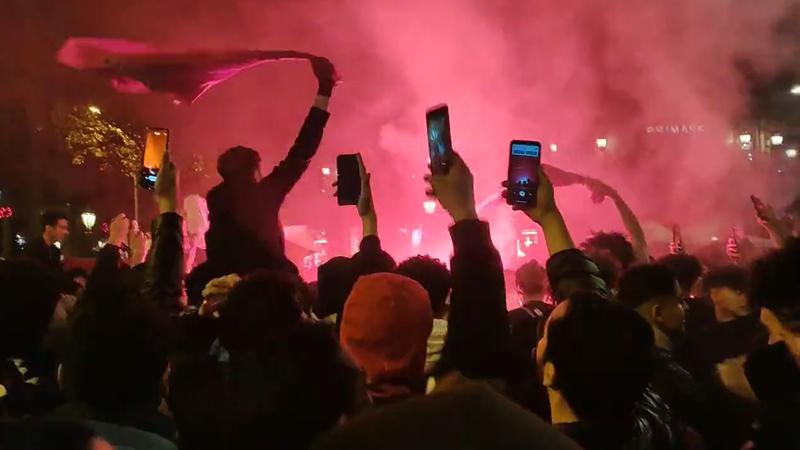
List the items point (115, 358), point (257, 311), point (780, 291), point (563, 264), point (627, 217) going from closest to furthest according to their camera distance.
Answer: point (115, 358) → point (257, 311) → point (563, 264) → point (780, 291) → point (627, 217)

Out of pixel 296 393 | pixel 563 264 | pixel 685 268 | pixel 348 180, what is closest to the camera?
pixel 296 393

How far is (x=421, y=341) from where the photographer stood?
1.96 m

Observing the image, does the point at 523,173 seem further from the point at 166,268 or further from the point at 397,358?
the point at 166,268

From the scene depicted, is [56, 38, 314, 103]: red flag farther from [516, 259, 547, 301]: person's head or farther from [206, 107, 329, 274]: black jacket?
[516, 259, 547, 301]: person's head

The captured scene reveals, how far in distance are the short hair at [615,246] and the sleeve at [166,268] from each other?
1.94 metres

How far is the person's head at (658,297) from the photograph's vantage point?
2.77m

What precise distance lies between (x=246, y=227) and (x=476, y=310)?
151cm

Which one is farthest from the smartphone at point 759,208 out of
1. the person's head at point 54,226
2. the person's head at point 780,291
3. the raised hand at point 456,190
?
the person's head at point 54,226

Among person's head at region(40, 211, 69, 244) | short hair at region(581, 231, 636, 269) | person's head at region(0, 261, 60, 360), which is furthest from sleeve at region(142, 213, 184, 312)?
person's head at region(40, 211, 69, 244)

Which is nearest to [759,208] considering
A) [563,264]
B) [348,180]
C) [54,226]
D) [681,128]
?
[348,180]

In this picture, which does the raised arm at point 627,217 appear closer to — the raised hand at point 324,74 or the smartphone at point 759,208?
the smartphone at point 759,208

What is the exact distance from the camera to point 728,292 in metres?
3.58

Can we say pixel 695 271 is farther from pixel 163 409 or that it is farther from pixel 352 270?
pixel 163 409

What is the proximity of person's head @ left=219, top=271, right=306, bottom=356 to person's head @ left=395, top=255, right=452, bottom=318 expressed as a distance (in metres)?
0.79
